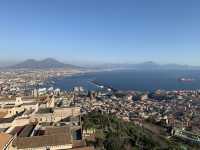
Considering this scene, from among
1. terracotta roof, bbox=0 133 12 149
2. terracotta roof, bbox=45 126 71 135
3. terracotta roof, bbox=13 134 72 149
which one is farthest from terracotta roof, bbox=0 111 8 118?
terracotta roof, bbox=0 133 12 149

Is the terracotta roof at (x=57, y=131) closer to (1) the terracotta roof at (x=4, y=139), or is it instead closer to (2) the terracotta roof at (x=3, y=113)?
(1) the terracotta roof at (x=4, y=139)

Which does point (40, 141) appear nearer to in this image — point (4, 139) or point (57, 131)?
point (4, 139)

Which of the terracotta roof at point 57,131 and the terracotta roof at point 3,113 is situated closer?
the terracotta roof at point 57,131

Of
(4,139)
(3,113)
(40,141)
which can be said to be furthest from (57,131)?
(3,113)

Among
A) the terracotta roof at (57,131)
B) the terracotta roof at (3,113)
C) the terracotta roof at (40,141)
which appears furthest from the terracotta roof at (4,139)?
the terracotta roof at (3,113)

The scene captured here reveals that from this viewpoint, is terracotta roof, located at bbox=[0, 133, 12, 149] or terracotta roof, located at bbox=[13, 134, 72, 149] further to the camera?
terracotta roof, located at bbox=[13, 134, 72, 149]

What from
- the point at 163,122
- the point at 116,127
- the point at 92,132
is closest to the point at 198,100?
the point at 163,122

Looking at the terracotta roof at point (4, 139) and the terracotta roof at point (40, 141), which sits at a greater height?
the terracotta roof at point (4, 139)

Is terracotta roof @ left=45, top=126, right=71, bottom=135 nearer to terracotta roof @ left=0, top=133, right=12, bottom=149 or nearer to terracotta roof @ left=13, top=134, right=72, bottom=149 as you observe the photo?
terracotta roof @ left=13, top=134, right=72, bottom=149

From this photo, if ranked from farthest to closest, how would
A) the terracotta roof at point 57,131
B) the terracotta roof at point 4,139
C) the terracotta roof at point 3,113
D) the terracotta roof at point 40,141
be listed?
1. the terracotta roof at point 3,113
2. the terracotta roof at point 57,131
3. the terracotta roof at point 40,141
4. the terracotta roof at point 4,139
